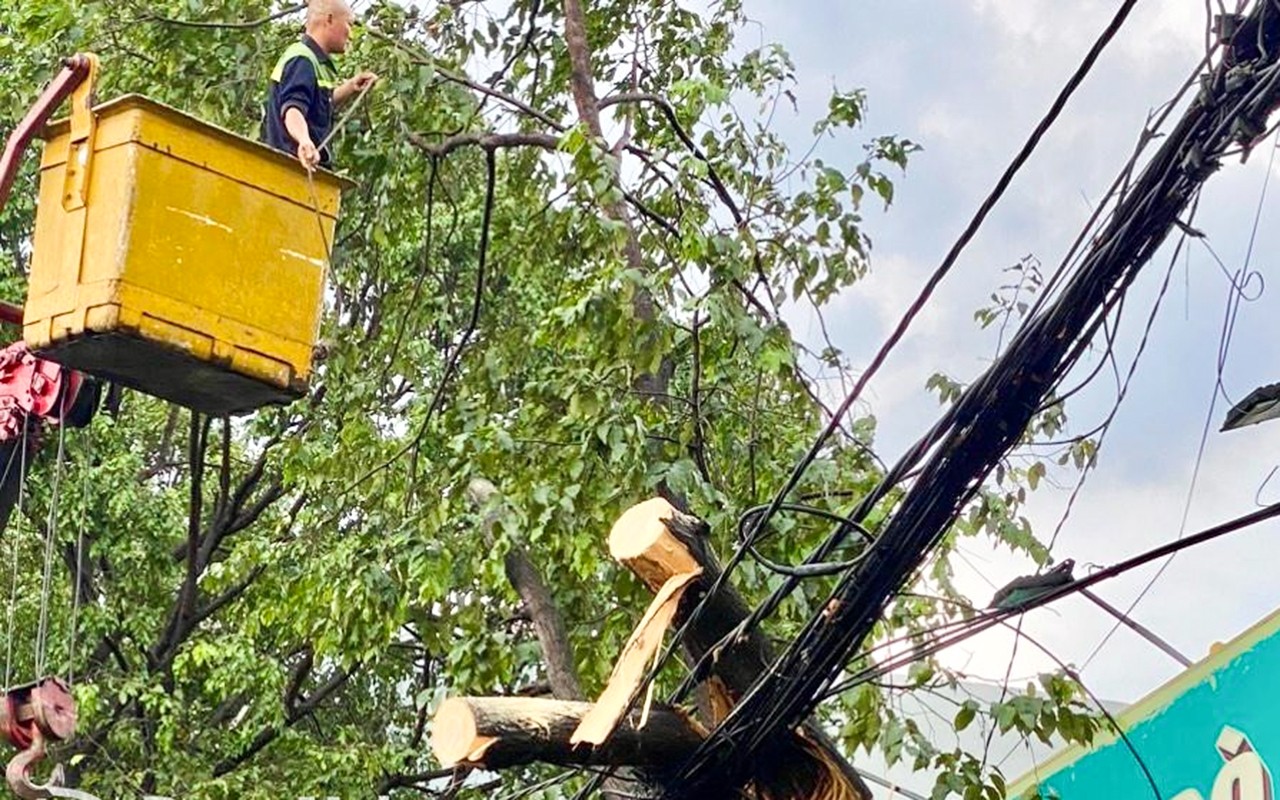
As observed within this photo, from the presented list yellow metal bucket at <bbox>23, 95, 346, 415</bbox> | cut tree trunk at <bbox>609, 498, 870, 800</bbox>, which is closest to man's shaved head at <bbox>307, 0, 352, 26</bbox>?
yellow metal bucket at <bbox>23, 95, 346, 415</bbox>

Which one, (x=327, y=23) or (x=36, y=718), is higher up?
(x=327, y=23)

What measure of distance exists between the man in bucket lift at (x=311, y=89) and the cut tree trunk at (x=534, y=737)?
1.60 meters

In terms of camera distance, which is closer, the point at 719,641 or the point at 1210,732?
the point at 719,641

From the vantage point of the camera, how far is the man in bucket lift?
17.3ft

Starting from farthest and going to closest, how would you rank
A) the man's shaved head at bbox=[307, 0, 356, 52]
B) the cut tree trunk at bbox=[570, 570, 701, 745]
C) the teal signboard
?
the teal signboard < the man's shaved head at bbox=[307, 0, 356, 52] < the cut tree trunk at bbox=[570, 570, 701, 745]

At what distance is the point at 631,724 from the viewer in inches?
176

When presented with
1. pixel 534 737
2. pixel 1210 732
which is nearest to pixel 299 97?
pixel 534 737

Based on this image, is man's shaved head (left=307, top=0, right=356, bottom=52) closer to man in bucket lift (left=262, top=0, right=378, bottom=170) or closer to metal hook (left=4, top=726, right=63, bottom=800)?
man in bucket lift (left=262, top=0, right=378, bottom=170)

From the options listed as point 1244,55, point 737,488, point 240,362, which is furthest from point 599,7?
point 1244,55

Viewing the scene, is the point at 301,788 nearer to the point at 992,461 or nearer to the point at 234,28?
the point at 234,28

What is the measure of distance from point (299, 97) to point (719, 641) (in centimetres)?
197

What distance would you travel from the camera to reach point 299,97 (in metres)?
5.38

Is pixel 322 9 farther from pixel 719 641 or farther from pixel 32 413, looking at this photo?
pixel 719 641

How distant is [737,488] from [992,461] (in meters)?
2.62
